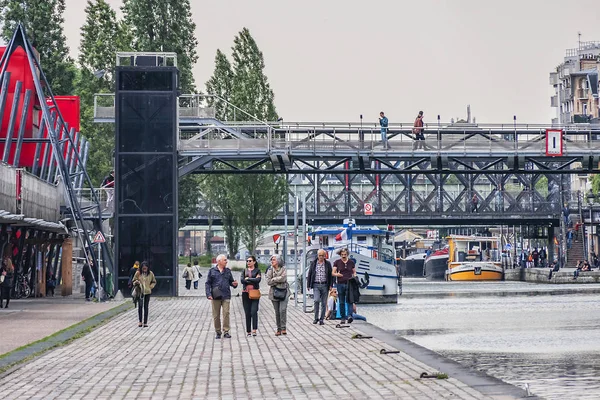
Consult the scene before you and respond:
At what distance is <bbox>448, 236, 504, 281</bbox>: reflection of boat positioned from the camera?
4173 inches

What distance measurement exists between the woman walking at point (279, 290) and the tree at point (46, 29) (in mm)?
A: 58503

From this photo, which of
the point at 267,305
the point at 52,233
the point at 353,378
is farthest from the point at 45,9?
the point at 353,378

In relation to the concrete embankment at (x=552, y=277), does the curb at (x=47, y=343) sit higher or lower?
lower

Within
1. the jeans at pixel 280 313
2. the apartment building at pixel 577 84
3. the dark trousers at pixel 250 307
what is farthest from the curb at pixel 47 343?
the apartment building at pixel 577 84

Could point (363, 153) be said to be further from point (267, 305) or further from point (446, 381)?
point (446, 381)

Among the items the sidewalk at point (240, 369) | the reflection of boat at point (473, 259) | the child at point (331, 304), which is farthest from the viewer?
the reflection of boat at point (473, 259)

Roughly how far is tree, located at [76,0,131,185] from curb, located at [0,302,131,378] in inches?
1848

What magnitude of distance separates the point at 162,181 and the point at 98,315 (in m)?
17.9

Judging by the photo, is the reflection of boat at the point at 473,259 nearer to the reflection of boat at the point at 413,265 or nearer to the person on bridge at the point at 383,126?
the reflection of boat at the point at 413,265

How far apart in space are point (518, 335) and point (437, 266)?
→ 91.4 m

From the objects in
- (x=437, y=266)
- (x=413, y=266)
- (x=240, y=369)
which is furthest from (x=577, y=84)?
(x=240, y=369)

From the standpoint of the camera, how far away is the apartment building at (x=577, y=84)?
6304 inches

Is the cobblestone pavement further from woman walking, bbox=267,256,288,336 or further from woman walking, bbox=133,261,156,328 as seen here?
woman walking, bbox=133,261,156,328

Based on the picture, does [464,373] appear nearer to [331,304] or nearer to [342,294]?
[342,294]
